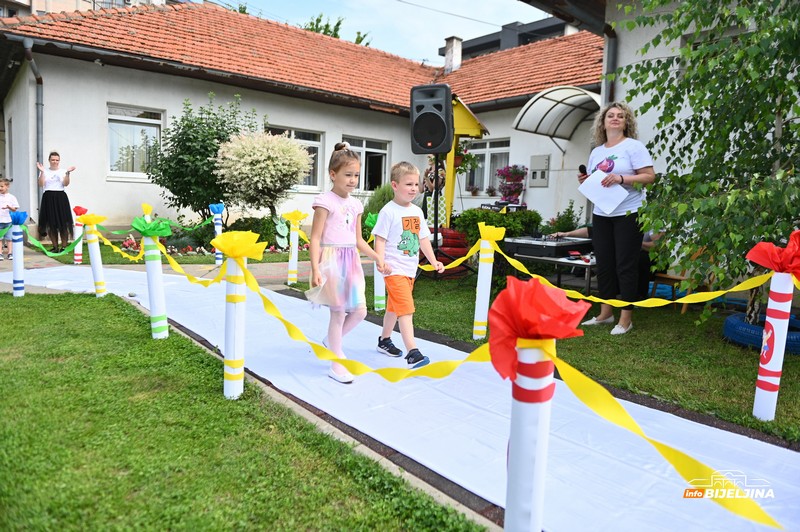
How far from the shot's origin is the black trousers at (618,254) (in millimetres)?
4898

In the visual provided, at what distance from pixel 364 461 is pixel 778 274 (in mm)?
2493

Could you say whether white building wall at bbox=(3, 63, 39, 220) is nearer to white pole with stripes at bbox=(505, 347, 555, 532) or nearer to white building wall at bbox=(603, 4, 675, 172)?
white building wall at bbox=(603, 4, 675, 172)

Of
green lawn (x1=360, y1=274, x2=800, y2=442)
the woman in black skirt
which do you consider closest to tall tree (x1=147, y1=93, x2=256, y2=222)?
the woman in black skirt

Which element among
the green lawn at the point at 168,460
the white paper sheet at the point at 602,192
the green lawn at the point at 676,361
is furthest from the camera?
the white paper sheet at the point at 602,192

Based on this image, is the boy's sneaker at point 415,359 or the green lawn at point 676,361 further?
the boy's sneaker at point 415,359

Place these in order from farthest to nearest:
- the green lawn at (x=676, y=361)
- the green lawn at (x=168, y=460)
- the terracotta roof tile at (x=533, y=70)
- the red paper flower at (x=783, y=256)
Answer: the terracotta roof tile at (x=533, y=70), the green lawn at (x=676, y=361), the red paper flower at (x=783, y=256), the green lawn at (x=168, y=460)

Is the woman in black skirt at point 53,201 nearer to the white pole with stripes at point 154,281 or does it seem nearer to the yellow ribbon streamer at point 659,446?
the white pole with stripes at point 154,281

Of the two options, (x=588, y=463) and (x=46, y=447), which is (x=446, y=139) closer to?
(x=588, y=463)

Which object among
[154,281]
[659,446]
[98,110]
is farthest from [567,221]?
[659,446]

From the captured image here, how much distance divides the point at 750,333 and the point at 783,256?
187cm

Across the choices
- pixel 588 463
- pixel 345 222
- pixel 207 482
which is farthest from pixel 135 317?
pixel 588 463

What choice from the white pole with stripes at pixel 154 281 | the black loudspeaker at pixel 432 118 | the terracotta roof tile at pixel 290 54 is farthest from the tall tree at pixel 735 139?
the terracotta roof tile at pixel 290 54

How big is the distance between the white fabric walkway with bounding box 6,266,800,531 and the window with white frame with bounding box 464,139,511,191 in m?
11.5

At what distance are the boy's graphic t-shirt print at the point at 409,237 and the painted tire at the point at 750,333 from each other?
294 cm
